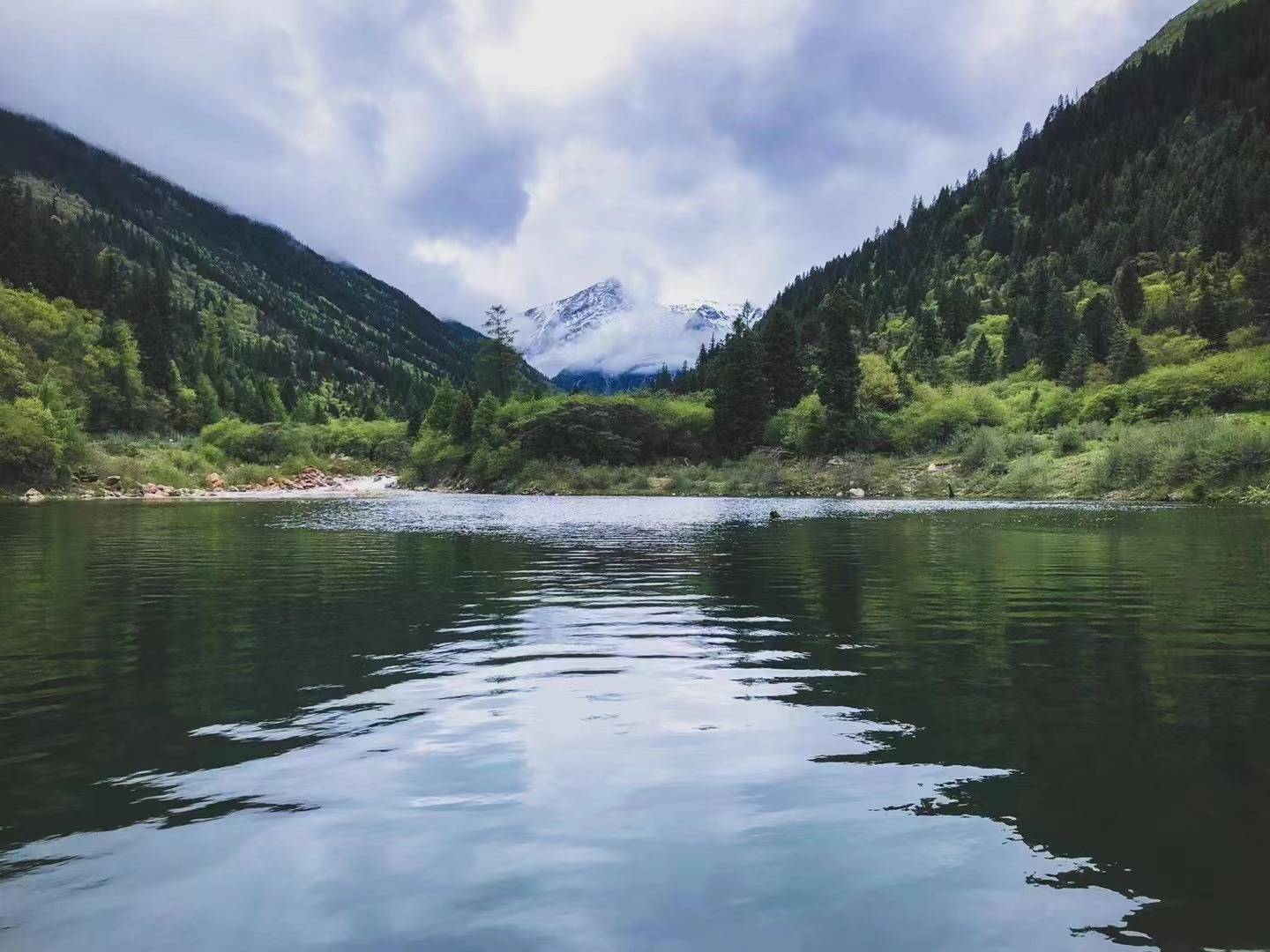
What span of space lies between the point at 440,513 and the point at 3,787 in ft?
142

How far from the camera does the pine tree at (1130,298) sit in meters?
107

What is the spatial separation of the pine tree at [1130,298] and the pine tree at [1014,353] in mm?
12185

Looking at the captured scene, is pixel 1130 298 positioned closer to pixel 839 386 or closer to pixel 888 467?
pixel 839 386

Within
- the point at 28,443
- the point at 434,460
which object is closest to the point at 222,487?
the point at 28,443

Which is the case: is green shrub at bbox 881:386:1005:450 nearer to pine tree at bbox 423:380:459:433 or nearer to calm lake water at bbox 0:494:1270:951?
pine tree at bbox 423:380:459:433

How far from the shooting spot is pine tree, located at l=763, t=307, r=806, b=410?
343ft

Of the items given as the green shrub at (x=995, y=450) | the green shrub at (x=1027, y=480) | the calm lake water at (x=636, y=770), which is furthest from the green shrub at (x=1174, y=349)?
the calm lake water at (x=636, y=770)

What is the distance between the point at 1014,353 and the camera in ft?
358

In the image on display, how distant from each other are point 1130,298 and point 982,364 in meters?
21.3

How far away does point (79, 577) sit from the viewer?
18391 mm

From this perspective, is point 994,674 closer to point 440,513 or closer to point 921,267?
point 440,513

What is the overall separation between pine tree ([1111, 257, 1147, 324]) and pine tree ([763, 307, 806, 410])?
42.9 meters

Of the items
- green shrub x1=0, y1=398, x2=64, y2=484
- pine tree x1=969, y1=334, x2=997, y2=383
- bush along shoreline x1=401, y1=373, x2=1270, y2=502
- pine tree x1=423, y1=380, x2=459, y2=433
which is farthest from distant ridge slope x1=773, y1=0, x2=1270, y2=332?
green shrub x1=0, y1=398, x2=64, y2=484

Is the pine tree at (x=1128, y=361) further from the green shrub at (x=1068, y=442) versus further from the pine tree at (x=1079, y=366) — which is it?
the green shrub at (x=1068, y=442)
